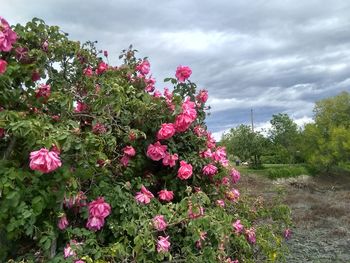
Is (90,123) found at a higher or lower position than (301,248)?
higher

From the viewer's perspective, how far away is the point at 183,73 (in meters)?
3.79

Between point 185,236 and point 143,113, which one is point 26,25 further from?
point 185,236

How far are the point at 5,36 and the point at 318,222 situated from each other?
38.6 feet

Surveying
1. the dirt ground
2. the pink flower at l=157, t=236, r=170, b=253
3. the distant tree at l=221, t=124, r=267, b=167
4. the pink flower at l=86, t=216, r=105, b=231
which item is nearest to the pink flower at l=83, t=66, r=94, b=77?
the pink flower at l=86, t=216, r=105, b=231

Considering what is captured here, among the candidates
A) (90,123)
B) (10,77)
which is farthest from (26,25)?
(90,123)

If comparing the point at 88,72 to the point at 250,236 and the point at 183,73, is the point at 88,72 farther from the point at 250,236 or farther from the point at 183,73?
the point at 250,236

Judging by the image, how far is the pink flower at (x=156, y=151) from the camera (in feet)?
10.5

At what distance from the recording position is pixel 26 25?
10.1 feet

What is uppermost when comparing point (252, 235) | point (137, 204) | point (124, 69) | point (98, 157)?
point (124, 69)

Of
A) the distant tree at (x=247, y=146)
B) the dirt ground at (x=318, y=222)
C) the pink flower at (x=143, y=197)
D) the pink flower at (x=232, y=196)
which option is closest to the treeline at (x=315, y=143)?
the distant tree at (x=247, y=146)

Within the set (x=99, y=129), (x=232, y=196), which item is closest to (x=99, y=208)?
(x=99, y=129)

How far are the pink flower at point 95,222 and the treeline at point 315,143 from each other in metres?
24.2

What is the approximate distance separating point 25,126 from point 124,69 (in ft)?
5.45

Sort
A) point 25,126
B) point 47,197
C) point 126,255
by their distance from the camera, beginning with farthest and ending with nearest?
1. point 126,255
2. point 47,197
3. point 25,126
